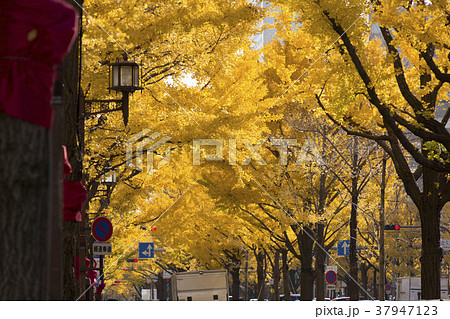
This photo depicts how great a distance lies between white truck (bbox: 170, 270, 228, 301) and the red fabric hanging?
1042 inches

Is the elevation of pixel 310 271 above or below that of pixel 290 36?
below

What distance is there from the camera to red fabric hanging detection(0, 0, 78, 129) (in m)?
2.74

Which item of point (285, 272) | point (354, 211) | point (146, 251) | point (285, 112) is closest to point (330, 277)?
point (285, 272)

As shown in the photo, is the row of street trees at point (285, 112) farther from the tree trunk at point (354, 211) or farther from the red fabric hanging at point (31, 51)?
the red fabric hanging at point (31, 51)

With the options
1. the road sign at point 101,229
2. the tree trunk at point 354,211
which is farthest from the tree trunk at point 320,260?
the road sign at point 101,229

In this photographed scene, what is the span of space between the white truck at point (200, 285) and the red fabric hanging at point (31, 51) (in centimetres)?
2646

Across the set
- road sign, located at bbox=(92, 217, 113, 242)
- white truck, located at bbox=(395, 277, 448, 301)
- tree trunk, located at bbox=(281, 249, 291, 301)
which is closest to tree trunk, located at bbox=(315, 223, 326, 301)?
tree trunk, located at bbox=(281, 249, 291, 301)

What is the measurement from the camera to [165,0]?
1304 cm

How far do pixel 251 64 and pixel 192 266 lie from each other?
42870 mm

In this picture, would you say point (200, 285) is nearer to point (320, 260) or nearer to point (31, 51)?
point (320, 260)

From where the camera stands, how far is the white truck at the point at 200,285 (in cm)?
2902
